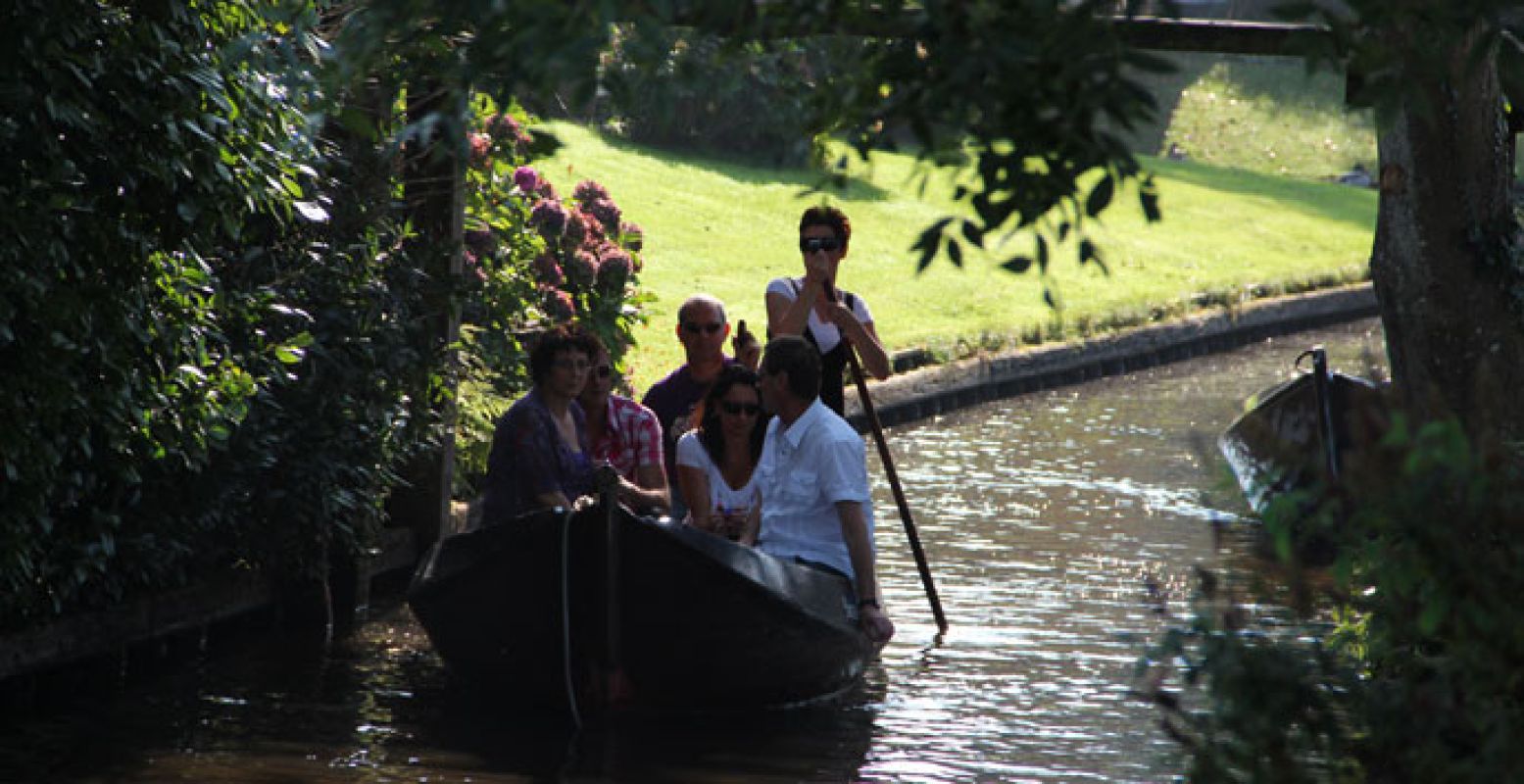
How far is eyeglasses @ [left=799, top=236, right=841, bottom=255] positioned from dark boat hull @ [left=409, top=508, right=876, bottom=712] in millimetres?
2134

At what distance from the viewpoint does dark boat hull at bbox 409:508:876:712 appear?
9047mm

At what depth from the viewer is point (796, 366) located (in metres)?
9.45

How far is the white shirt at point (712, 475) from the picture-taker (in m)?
10.3

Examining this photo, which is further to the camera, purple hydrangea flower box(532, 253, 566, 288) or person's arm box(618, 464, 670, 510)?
purple hydrangea flower box(532, 253, 566, 288)

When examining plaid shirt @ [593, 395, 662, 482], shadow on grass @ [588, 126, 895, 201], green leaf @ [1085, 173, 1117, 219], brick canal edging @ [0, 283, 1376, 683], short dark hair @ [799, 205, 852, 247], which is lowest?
brick canal edging @ [0, 283, 1376, 683]

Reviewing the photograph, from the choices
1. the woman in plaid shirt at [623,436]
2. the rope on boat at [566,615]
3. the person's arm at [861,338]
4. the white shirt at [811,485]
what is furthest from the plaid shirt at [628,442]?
the rope on boat at [566,615]

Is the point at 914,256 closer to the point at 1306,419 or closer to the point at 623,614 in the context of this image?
the point at 1306,419

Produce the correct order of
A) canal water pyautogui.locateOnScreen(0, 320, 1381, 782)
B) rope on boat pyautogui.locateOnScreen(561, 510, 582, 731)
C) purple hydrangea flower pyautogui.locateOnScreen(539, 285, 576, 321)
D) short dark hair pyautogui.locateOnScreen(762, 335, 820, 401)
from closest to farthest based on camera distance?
canal water pyautogui.locateOnScreen(0, 320, 1381, 782)
rope on boat pyautogui.locateOnScreen(561, 510, 582, 731)
short dark hair pyautogui.locateOnScreen(762, 335, 820, 401)
purple hydrangea flower pyautogui.locateOnScreen(539, 285, 576, 321)

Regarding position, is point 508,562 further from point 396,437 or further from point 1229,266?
point 1229,266

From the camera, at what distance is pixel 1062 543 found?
14219mm

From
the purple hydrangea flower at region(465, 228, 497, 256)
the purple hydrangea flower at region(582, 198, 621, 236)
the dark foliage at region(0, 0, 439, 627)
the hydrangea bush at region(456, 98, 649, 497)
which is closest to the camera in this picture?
the dark foliage at region(0, 0, 439, 627)

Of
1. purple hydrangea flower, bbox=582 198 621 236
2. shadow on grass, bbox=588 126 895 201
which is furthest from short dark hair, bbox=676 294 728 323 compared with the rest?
shadow on grass, bbox=588 126 895 201

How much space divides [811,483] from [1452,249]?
8.60ft

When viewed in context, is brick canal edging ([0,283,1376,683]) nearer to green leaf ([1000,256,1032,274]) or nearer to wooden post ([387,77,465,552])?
wooden post ([387,77,465,552])
